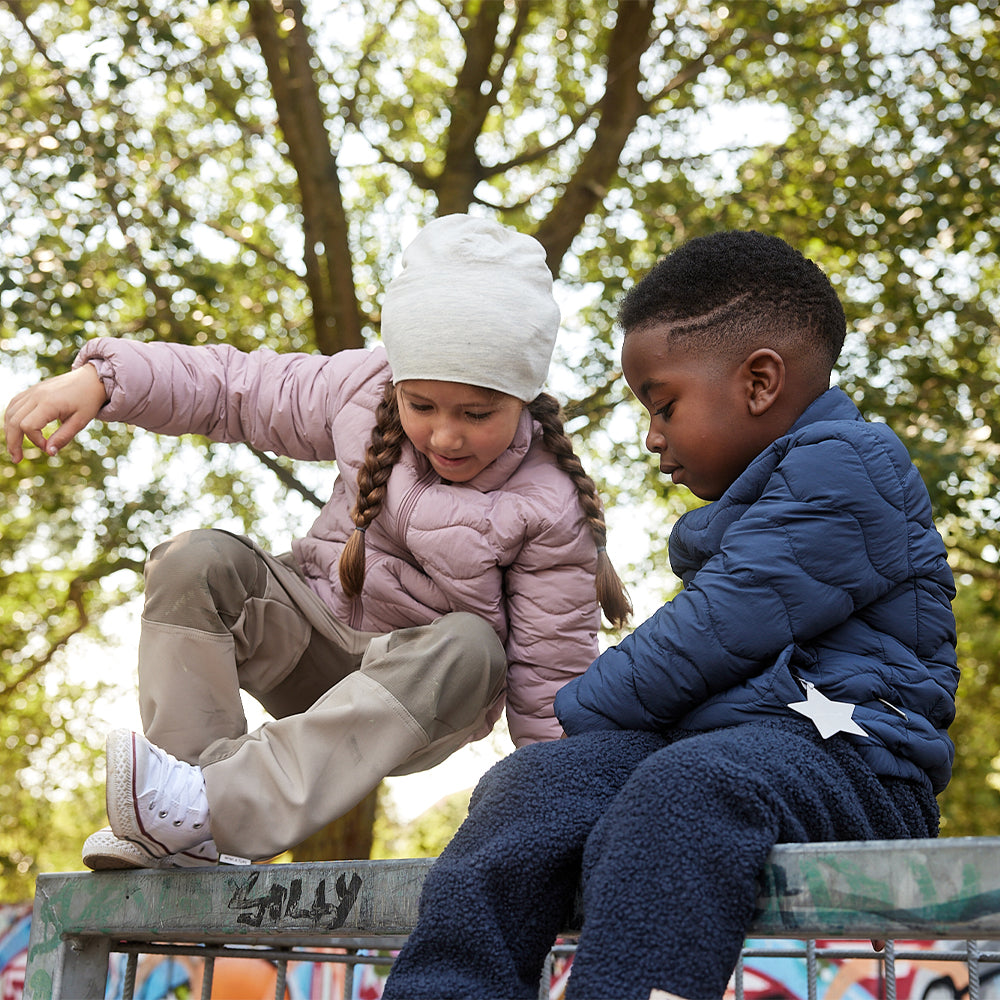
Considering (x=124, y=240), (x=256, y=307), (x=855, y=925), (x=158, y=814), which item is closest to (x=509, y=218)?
(x=256, y=307)

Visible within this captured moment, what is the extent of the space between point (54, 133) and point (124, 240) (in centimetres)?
65

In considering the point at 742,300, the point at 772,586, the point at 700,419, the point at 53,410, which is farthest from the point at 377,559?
the point at 772,586

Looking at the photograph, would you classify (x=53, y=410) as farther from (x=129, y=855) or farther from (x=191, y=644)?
(x=129, y=855)

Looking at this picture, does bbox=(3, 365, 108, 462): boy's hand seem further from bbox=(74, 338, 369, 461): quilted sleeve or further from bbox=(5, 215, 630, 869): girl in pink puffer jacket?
bbox=(74, 338, 369, 461): quilted sleeve

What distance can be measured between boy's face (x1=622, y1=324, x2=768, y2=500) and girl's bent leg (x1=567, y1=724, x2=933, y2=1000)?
1.89 feet

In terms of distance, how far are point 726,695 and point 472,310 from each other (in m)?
1.15

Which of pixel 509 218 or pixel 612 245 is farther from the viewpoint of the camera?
pixel 509 218

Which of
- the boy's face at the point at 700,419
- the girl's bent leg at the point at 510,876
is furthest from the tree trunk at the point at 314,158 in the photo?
the girl's bent leg at the point at 510,876

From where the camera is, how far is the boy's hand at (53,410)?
2203 millimetres

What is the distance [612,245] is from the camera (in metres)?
7.32

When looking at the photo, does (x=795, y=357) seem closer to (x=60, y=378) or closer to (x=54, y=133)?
(x=60, y=378)

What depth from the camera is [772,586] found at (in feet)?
5.01

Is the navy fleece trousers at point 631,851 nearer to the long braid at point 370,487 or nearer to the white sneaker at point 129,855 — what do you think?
the white sneaker at point 129,855

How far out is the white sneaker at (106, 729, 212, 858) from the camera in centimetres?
176
